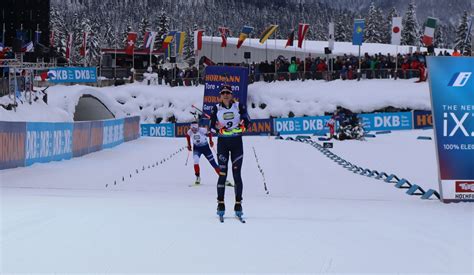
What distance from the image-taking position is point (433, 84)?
12812mm

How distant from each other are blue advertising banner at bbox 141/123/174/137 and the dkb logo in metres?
37.3

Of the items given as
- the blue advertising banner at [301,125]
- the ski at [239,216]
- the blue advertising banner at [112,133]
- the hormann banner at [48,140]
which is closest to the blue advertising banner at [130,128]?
the blue advertising banner at [112,133]

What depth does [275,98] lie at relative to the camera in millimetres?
49188

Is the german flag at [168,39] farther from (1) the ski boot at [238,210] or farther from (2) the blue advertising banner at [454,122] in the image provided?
(1) the ski boot at [238,210]

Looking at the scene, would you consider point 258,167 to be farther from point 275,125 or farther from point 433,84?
point 275,125

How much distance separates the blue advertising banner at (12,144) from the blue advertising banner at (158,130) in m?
28.9

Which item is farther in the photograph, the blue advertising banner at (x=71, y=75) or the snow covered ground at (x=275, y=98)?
the blue advertising banner at (x=71, y=75)

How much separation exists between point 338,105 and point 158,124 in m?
12.4

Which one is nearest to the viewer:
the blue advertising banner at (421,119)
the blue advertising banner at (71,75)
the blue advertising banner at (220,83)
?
the blue advertising banner at (220,83)

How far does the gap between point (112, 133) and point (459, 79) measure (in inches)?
937

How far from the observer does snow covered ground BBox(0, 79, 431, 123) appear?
4512cm

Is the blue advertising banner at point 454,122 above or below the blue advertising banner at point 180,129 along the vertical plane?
above

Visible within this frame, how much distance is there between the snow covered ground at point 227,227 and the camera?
23.4 ft

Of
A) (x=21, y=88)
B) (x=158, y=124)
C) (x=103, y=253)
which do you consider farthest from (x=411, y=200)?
(x=158, y=124)
